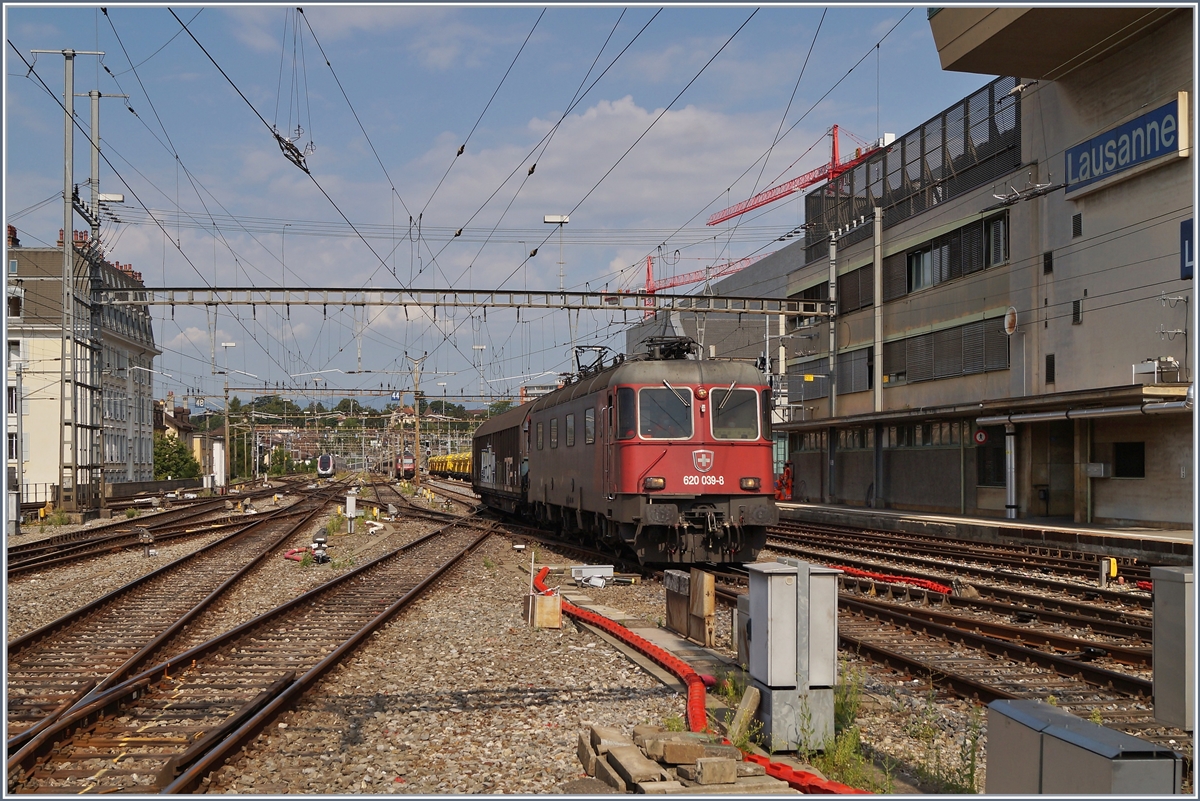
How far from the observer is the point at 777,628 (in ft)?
21.3

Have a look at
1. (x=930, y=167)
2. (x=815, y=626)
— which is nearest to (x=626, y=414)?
(x=815, y=626)

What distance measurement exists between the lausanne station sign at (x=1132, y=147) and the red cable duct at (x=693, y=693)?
18.6 metres

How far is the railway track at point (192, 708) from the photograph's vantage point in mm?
5926

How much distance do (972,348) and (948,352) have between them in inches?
57.0

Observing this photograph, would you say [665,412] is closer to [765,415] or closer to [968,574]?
[765,415]

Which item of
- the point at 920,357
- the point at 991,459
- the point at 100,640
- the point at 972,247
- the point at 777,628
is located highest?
the point at 972,247

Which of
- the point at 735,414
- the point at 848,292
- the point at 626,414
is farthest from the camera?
the point at 848,292

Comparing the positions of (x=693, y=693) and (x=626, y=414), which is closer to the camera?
(x=693, y=693)

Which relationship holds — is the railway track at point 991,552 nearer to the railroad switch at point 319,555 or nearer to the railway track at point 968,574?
the railway track at point 968,574

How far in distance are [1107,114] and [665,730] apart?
79.6 ft

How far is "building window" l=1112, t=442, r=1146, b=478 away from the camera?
2452 cm

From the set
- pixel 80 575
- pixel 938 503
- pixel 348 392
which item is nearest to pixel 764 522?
pixel 80 575

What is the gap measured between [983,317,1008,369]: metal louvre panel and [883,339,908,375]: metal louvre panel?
517 centimetres

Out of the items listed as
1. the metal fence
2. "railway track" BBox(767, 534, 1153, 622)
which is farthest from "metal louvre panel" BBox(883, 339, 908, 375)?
"railway track" BBox(767, 534, 1153, 622)
